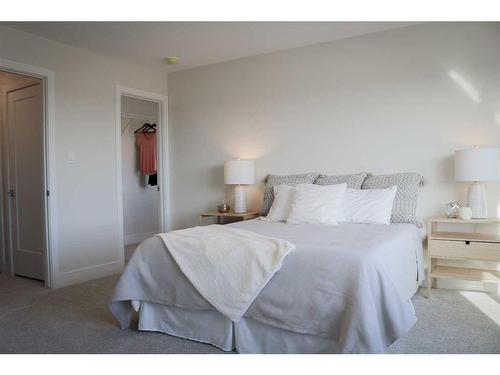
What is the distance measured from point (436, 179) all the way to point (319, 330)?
7.01 ft

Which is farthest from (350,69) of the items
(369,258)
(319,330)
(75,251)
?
(75,251)

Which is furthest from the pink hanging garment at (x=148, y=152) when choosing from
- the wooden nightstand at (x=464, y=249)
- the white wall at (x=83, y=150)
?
the wooden nightstand at (x=464, y=249)

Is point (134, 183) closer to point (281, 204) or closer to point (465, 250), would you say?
point (281, 204)

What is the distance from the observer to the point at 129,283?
8.43 feet

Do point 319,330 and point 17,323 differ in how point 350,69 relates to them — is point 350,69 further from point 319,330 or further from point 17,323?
point 17,323

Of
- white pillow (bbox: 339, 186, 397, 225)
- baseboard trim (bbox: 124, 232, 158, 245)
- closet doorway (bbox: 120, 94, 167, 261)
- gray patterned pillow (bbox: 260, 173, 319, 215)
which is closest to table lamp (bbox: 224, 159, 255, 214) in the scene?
gray patterned pillow (bbox: 260, 173, 319, 215)

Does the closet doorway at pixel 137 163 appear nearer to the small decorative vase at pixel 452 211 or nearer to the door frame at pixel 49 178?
the door frame at pixel 49 178

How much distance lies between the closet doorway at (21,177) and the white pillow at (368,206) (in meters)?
2.84

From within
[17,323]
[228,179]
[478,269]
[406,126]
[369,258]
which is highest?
[406,126]

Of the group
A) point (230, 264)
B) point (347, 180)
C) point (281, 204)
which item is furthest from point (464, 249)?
point (230, 264)

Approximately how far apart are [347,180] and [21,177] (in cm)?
333

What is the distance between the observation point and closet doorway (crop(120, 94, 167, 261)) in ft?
19.7

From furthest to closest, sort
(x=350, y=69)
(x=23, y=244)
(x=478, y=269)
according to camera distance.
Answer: (x=23, y=244) < (x=350, y=69) < (x=478, y=269)

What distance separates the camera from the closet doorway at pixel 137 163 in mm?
6004
